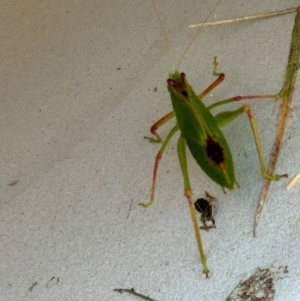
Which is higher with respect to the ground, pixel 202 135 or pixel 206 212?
pixel 202 135

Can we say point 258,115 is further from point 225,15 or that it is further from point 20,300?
point 20,300

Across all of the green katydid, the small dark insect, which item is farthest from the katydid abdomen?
the small dark insect

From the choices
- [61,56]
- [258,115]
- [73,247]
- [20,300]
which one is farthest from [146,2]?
[20,300]

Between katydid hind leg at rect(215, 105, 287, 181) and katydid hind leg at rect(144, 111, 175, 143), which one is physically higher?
katydid hind leg at rect(144, 111, 175, 143)

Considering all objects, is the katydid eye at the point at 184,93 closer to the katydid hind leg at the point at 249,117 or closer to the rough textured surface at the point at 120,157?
the katydid hind leg at the point at 249,117

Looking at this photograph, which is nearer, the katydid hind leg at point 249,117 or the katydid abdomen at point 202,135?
the katydid abdomen at point 202,135

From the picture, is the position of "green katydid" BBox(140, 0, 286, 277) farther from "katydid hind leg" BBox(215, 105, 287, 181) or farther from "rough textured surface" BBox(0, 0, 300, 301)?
"rough textured surface" BBox(0, 0, 300, 301)

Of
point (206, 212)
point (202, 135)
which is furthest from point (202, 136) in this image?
point (206, 212)

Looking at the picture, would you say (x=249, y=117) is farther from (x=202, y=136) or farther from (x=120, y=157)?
(x=120, y=157)

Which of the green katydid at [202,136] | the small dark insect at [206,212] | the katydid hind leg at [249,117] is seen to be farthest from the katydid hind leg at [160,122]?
the small dark insect at [206,212]
